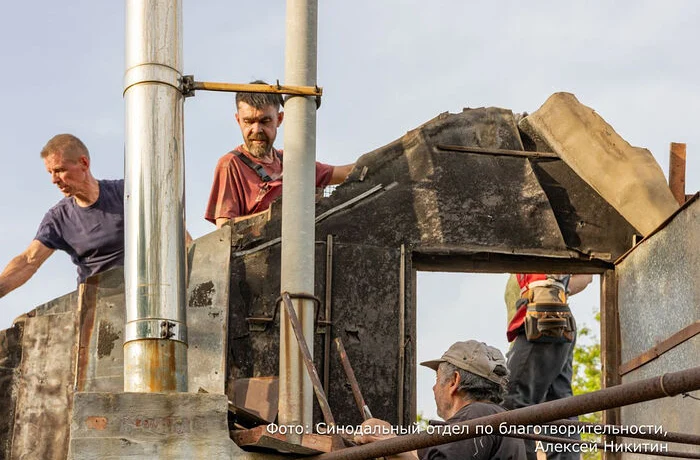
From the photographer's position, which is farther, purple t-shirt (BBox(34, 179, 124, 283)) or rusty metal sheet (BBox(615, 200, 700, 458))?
purple t-shirt (BBox(34, 179, 124, 283))

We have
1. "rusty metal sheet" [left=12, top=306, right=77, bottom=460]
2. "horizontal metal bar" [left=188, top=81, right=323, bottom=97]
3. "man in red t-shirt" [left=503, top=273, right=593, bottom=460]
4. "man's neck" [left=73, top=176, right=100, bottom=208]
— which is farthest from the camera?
"man in red t-shirt" [left=503, top=273, right=593, bottom=460]

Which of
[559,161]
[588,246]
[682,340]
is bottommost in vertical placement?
[682,340]

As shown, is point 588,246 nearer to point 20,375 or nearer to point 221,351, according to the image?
point 221,351

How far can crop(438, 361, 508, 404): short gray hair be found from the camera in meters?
6.29

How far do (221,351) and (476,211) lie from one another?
2.27 metres

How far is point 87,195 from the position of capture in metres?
9.53

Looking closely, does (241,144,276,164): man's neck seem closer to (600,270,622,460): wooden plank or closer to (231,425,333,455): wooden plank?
(600,270,622,460): wooden plank

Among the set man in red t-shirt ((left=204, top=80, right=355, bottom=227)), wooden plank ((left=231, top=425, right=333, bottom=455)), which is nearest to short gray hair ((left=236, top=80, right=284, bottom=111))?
man in red t-shirt ((left=204, top=80, right=355, bottom=227))

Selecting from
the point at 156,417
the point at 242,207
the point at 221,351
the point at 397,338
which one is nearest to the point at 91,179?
the point at 242,207

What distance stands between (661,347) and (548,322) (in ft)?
4.41

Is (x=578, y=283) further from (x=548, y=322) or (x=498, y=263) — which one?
(x=498, y=263)

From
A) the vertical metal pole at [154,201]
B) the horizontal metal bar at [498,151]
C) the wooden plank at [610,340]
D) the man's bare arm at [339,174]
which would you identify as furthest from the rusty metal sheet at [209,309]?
the wooden plank at [610,340]

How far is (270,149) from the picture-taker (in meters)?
9.93

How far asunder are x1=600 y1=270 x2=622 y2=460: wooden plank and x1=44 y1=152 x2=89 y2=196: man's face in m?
3.99
